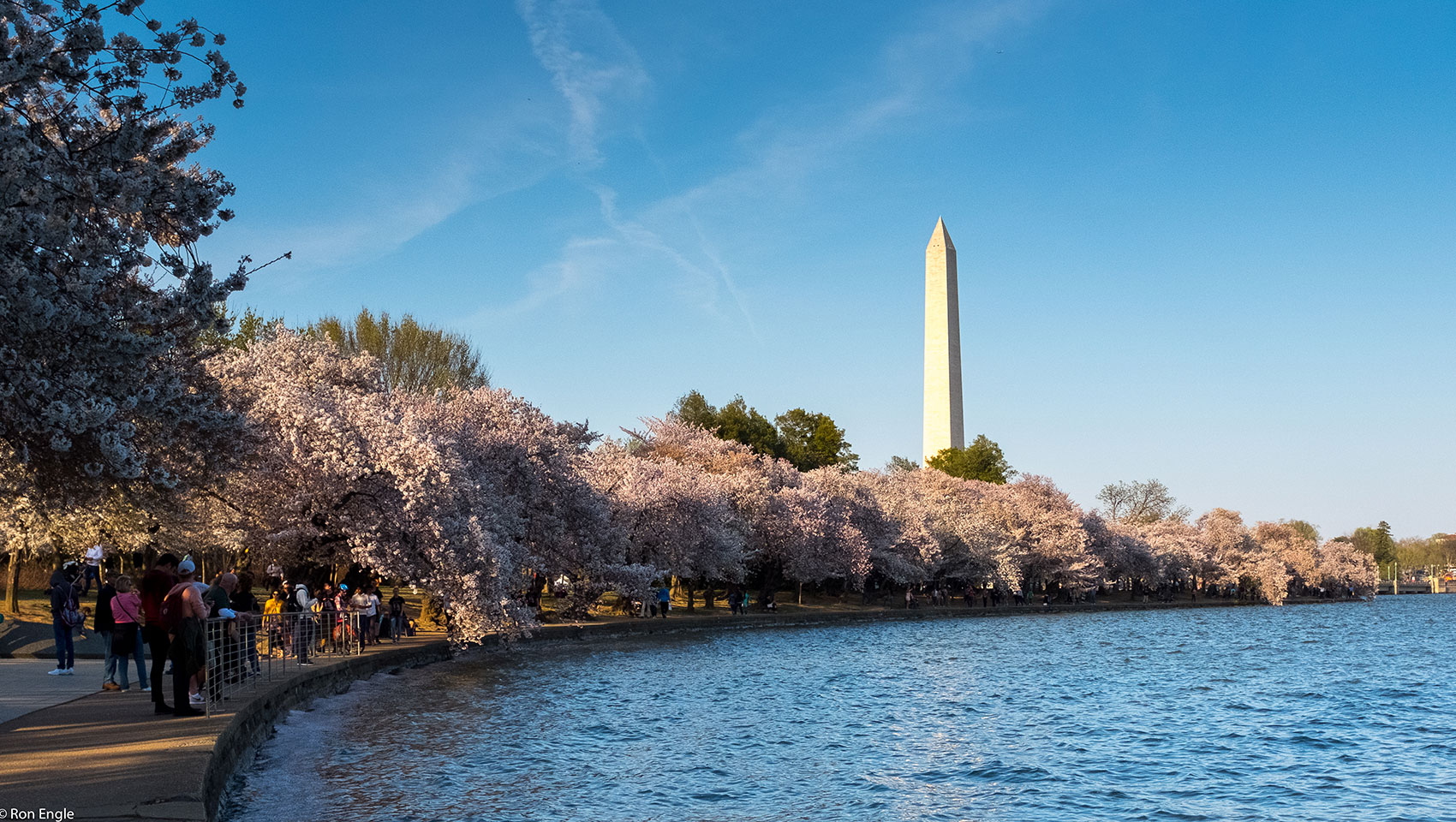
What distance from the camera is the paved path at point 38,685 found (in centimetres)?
1374

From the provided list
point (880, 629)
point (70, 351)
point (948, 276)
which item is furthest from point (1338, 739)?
point (948, 276)

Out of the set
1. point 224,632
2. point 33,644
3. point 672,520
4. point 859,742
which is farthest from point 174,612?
point 672,520

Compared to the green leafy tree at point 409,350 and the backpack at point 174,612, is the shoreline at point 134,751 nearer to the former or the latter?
the backpack at point 174,612

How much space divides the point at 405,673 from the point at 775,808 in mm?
14983

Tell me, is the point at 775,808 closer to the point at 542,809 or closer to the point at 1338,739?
the point at 542,809

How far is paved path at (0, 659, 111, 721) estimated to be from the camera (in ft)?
45.1

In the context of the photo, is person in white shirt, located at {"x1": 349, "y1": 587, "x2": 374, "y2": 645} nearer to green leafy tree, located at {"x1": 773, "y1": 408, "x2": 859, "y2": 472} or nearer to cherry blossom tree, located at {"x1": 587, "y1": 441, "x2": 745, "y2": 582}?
cherry blossom tree, located at {"x1": 587, "y1": 441, "x2": 745, "y2": 582}

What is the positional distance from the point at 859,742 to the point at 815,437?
7372 cm

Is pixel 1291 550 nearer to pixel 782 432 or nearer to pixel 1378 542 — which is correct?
pixel 782 432

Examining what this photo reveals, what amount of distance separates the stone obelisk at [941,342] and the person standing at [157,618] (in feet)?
220

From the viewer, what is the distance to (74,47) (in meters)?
9.41

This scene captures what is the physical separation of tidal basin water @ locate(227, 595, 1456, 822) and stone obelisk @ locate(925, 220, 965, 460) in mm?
44499

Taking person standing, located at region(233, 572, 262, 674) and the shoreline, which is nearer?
the shoreline

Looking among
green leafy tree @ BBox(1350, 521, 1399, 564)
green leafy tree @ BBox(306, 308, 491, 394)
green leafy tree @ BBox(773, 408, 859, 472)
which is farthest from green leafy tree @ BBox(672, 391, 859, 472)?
green leafy tree @ BBox(1350, 521, 1399, 564)
